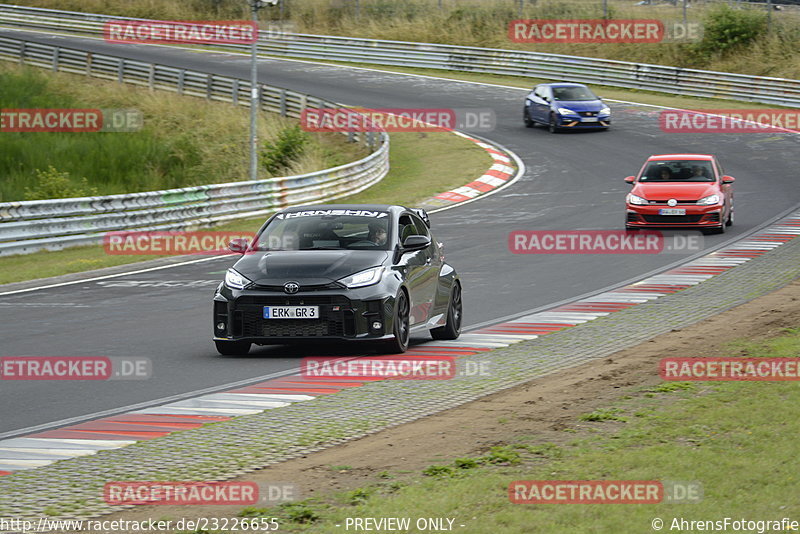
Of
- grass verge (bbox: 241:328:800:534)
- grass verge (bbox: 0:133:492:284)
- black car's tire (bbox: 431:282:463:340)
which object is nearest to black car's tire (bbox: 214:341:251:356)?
black car's tire (bbox: 431:282:463:340)

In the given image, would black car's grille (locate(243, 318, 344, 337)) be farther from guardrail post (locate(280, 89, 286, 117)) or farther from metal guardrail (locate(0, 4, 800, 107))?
metal guardrail (locate(0, 4, 800, 107))

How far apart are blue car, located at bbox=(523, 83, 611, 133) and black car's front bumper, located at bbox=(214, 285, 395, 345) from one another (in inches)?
1212

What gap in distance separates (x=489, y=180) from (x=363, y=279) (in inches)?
891

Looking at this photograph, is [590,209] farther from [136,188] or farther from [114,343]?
[114,343]

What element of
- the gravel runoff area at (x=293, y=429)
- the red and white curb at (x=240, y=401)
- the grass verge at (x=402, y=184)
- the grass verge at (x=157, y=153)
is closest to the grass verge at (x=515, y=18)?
the grass verge at (x=402, y=184)

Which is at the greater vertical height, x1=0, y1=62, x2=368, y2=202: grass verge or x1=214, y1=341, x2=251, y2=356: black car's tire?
x1=214, y1=341, x2=251, y2=356: black car's tire

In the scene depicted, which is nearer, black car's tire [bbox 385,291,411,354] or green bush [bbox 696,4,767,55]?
black car's tire [bbox 385,291,411,354]

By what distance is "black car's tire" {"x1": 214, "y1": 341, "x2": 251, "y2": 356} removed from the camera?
484 inches

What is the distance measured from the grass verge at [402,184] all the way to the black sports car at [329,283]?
8.11m

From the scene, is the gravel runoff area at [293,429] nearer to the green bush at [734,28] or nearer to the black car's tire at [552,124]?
the black car's tire at [552,124]

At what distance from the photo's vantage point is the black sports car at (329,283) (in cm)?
1196

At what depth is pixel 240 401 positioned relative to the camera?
9977 mm

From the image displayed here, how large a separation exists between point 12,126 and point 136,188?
781 cm

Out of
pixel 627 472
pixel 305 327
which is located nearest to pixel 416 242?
pixel 305 327
